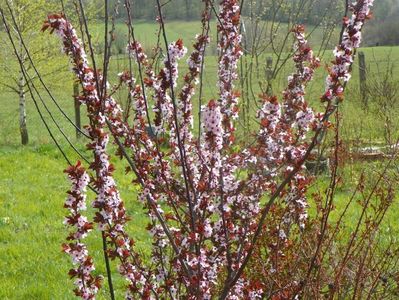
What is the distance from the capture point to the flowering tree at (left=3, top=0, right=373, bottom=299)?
223 centimetres

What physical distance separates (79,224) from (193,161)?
135 cm

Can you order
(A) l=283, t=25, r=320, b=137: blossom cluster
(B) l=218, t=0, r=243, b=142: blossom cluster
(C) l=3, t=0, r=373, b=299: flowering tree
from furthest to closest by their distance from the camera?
1. (A) l=283, t=25, r=320, b=137: blossom cluster
2. (B) l=218, t=0, r=243, b=142: blossom cluster
3. (C) l=3, t=0, r=373, b=299: flowering tree

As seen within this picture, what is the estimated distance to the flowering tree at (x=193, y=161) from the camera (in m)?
2.23

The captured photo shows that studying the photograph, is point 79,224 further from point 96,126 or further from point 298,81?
point 298,81

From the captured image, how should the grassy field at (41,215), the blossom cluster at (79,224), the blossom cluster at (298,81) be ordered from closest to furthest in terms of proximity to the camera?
the blossom cluster at (79,224)
the blossom cluster at (298,81)
the grassy field at (41,215)

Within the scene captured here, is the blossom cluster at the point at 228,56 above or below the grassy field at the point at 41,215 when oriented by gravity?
above

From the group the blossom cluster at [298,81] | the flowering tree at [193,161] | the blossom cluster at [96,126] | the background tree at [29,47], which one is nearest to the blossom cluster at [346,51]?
the flowering tree at [193,161]

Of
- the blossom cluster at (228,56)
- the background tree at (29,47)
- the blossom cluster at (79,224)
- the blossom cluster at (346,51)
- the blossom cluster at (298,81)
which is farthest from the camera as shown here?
the background tree at (29,47)

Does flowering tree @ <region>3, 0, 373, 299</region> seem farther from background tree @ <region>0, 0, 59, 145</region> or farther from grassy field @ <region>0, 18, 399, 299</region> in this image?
background tree @ <region>0, 0, 59, 145</region>

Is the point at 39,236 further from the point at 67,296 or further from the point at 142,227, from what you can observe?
the point at 67,296

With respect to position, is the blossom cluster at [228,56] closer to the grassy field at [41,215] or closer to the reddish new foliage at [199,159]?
the reddish new foliage at [199,159]

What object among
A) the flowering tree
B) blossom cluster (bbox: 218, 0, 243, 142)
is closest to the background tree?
the flowering tree

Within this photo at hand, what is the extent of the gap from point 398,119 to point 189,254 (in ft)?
27.9

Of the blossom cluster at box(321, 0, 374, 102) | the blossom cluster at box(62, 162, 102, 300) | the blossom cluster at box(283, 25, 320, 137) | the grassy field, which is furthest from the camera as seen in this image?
the grassy field
